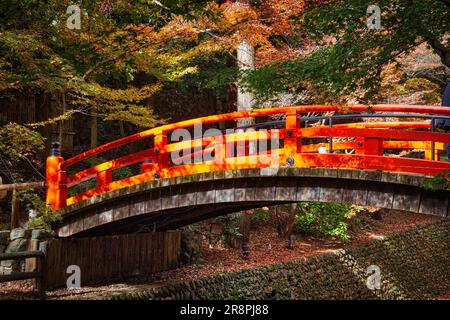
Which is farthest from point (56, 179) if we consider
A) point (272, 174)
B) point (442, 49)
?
point (442, 49)

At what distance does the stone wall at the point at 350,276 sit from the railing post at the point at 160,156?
2425mm

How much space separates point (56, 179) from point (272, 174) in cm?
507

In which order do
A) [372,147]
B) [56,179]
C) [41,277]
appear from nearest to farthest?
[372,147], [41,277], [56,179]

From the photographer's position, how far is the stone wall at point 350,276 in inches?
501

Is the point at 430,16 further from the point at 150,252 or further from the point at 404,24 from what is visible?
the point at 150,252

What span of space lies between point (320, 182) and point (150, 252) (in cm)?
603

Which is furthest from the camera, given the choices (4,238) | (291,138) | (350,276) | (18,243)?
(350,276)

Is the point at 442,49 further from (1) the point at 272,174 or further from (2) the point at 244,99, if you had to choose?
(2) the point at 244,99

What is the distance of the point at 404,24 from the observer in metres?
7.88

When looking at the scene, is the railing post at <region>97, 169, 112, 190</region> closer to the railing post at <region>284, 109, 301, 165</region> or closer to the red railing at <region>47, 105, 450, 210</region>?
the red railing at <region>47, 105, 450, 210</region>

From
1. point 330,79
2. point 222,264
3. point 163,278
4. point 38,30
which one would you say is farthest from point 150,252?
point 330,79

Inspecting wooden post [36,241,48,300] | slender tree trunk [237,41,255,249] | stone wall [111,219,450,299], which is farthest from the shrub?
wooden post [36,241,48,300]

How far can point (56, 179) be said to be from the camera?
12.0 meters

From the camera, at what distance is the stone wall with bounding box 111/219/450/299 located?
12727 millimetres
